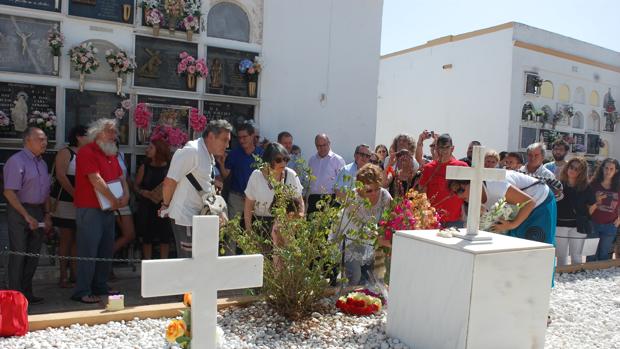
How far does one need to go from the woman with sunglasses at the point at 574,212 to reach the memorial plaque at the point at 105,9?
204 inches

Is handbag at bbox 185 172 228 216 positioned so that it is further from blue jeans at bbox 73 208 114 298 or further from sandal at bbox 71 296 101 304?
sandal at bbox 71 296 101 304

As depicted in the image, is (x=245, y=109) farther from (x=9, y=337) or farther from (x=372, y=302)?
(x=9, y=337)

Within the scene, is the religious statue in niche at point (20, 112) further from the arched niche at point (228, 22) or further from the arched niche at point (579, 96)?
the arched niche at point (579, 96)

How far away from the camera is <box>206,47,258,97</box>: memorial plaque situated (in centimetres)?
621

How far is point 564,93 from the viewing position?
1234cm

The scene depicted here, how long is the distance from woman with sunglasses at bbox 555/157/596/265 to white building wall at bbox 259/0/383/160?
2.89 metres

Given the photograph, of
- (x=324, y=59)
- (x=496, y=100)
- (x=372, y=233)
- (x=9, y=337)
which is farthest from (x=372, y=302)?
(x=496, y=100)

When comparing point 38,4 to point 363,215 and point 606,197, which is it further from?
point 606,197

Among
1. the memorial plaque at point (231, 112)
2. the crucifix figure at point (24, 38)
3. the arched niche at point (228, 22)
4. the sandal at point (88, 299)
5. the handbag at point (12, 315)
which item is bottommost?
the sandal at point (88, 299)

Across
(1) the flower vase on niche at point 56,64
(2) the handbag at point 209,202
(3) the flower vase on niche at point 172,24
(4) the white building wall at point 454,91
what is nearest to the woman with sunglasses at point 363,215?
(2) the handbag at point 209,202

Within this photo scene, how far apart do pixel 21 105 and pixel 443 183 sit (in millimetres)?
4253

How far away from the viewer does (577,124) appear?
12680 mm

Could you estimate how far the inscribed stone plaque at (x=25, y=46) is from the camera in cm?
509

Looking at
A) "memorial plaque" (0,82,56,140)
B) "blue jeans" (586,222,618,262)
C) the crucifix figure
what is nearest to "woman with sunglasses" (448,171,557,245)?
"blue jeans" (586,222,618,262)
